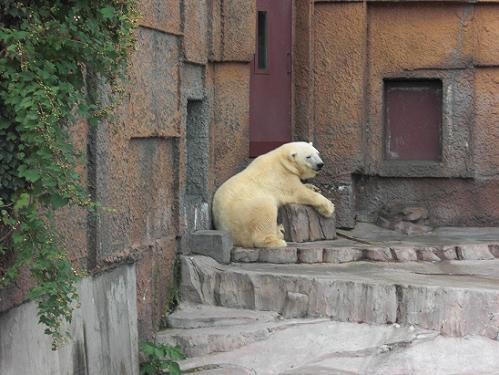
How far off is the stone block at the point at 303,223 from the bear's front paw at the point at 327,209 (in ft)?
0.18

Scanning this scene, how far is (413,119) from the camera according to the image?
30.4 ft

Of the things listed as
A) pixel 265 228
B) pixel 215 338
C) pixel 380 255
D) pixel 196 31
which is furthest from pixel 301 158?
pixel 215 338

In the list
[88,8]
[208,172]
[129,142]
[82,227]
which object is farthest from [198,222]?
[88,8]

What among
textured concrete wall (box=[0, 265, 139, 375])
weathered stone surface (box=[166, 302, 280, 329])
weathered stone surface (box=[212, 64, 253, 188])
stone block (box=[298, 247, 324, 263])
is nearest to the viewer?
textured concrete wall (box=[0, 265, 139, 375])

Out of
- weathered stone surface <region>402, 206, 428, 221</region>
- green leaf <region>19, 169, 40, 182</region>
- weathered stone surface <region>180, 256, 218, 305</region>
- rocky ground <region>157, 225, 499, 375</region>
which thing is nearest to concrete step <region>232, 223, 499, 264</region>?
rocky ground <region>157, 225, 499, 375</region>

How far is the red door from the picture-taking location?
888cm

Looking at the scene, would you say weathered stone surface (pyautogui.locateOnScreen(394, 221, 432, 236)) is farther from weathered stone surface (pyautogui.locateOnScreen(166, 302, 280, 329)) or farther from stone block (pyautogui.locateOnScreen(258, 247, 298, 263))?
weathered stone surface (pyautogui.locateOnScreen(166, 302, 280, 329))

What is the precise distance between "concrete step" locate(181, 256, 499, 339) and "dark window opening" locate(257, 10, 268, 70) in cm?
195

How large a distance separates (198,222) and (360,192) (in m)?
1.83

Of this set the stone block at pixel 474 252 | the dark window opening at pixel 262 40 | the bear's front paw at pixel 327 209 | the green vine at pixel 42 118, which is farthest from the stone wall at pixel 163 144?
the stone block at pixel 474 252

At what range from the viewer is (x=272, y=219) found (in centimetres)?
783

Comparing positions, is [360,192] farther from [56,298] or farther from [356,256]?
[56,298]

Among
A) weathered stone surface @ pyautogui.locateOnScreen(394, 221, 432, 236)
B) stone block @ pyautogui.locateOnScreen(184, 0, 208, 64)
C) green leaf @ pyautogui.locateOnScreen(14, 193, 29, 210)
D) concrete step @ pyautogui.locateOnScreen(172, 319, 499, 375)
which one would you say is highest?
stone block @ pyautogui.locateOnScreen(184, 0, 208, 64)

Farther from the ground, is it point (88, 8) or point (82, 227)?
point (88, 8)
